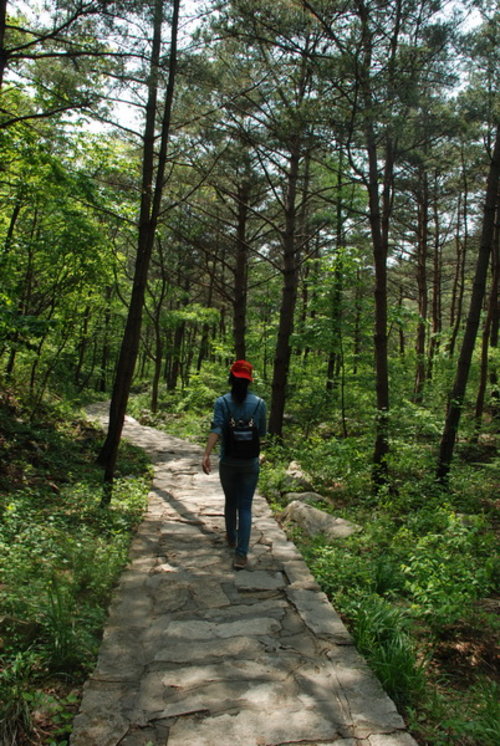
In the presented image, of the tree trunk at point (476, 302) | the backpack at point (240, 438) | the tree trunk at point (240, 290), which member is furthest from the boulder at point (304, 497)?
the tree trunk at point (240, 290)

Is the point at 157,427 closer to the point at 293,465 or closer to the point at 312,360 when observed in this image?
the point at 312,360

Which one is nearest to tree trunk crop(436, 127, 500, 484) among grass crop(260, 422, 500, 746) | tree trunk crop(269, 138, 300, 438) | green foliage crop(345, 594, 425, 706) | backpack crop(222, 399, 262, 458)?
grass crop(260, 422, 500, 746)

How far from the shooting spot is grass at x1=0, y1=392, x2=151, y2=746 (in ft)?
8.49

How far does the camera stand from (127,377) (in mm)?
7223

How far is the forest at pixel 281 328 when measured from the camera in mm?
3381

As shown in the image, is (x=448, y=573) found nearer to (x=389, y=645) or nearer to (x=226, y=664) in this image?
(x=389, y=645)

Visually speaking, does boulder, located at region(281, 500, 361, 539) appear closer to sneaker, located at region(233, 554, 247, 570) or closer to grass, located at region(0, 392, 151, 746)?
sneaker, located at region(233, 554, 247, 570)

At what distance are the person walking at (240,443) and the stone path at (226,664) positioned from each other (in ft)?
1.52

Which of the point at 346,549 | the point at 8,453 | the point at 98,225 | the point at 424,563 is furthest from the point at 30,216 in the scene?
the point at 424,563

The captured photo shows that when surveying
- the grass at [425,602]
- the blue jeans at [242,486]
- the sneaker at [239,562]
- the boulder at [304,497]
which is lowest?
the boulder at [304,497]

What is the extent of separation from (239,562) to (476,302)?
5.92 meters

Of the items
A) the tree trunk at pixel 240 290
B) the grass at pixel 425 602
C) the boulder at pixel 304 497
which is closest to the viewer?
the grass at pixel 425 602

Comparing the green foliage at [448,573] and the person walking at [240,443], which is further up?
the person walking at [240,443]

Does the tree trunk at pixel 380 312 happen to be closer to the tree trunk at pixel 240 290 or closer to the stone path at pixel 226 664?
the stone path at pixel 226 664
